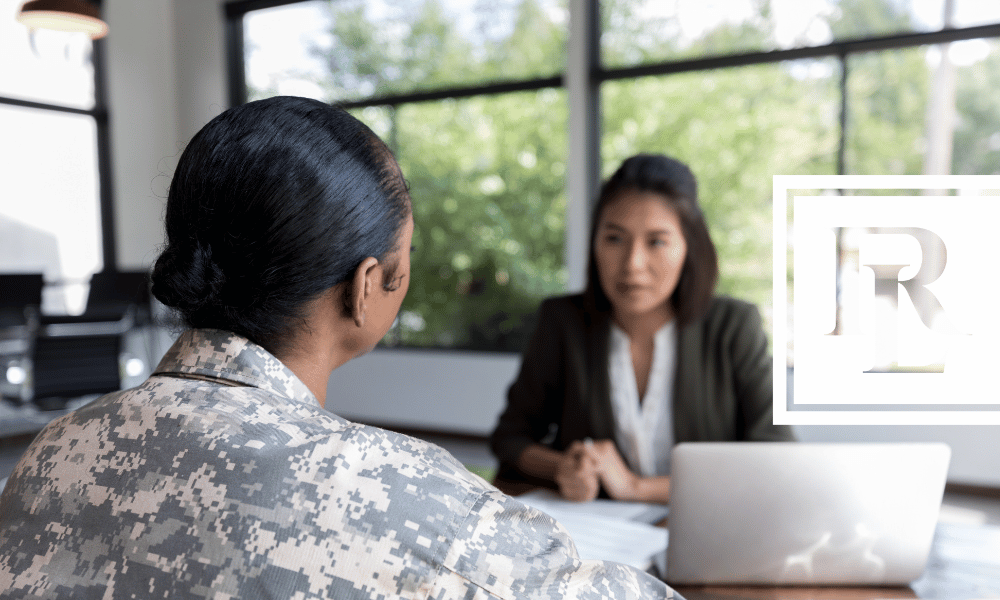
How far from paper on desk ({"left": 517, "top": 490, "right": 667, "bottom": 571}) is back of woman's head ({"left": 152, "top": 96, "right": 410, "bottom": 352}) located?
44 cm

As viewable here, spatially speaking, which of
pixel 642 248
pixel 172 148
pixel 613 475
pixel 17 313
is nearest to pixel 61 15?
pixel 172 148

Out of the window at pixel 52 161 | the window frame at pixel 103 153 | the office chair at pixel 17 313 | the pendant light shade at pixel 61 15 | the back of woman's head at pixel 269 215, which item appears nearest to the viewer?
the back of woman's head at pixel 269 215

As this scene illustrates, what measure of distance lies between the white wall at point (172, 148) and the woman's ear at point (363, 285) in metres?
3.81

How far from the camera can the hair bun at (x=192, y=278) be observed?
0.63 metres

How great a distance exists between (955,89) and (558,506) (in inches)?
130

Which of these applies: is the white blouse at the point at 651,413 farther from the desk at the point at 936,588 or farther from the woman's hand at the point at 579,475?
the desk at the point at 936,588

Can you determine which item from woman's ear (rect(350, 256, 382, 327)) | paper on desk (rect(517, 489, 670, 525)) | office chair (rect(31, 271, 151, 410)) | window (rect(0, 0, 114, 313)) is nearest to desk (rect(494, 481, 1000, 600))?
paper on desk (rect(517, 489, 670, 525))

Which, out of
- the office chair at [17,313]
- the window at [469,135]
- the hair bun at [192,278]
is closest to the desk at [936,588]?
the hair bun at [192,278]

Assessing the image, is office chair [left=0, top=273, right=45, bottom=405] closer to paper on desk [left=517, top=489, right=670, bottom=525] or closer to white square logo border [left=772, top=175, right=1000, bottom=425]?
paper on desk [left=517, top=489, right=670, bottom=525]

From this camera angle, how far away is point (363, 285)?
665 millimetres

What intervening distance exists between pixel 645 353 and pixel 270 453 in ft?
4.01

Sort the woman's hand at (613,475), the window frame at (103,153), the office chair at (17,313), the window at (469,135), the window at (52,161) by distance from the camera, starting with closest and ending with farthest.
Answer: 1. the woman's hand at (613,475)
2. the office chair at (17,313)
3. the window at (469,135)
4. the window at (52,161)
5. the window frame at (103,153)

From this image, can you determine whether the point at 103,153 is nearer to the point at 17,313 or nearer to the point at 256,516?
the point at 17,313

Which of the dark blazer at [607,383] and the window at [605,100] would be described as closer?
the dark blazer at [607,383]
